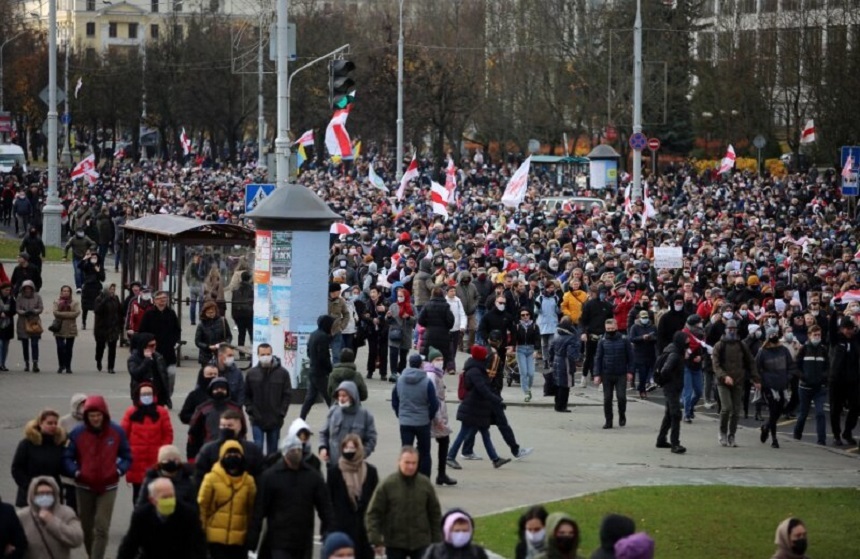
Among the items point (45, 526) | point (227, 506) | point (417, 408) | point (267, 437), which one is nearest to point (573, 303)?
point (417, 408)

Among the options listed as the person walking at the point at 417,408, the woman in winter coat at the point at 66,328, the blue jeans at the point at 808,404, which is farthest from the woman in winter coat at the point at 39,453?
the woman in winter coat at the point at 66,328

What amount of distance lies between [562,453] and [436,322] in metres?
4.77

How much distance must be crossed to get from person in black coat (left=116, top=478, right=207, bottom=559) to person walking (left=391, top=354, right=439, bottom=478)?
5805 mm

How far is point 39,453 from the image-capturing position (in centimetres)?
1308

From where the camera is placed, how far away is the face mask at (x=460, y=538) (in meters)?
10.4

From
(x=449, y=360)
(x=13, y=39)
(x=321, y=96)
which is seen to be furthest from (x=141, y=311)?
(x=13, y=39)

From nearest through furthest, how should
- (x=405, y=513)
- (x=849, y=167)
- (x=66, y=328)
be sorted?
(x=405, y=513)
(x=66, y=328)
(x=849, y=167)

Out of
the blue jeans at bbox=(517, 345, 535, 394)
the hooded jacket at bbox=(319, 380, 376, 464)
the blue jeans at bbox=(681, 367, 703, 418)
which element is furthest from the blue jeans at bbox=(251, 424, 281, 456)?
the blue jeans at bbox=(517, 345, 535, 394)

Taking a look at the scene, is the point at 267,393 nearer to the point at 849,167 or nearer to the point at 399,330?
the point at 399,330

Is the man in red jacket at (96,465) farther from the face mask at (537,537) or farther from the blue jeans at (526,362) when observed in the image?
the blue jeans at (526,362)

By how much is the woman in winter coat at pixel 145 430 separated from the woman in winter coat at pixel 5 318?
10985mm

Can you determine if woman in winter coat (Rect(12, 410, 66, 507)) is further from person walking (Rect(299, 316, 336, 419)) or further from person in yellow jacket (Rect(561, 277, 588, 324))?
person in yellow jacket (Rect(561, 277, 588, 324))

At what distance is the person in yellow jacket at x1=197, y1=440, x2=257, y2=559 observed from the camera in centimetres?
1209

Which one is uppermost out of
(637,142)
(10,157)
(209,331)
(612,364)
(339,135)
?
→ (10,157)
